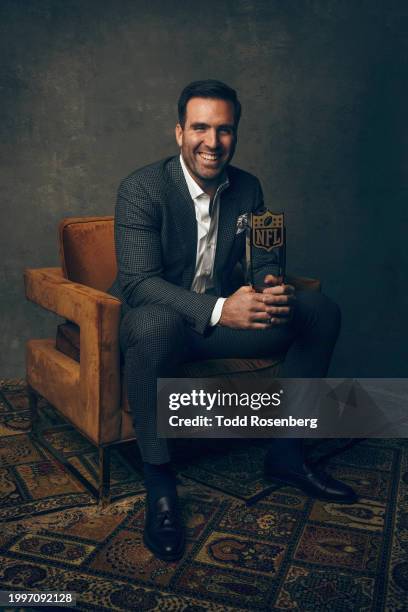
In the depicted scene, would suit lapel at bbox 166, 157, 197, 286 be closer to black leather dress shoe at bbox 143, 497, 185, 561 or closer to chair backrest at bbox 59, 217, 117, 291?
chair backrest at bbox 59, 217, 117, 291

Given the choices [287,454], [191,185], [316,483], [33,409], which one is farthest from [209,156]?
[33,409]

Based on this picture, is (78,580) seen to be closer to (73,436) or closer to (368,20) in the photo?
(73,436)

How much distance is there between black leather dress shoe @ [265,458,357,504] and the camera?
7.03 ft

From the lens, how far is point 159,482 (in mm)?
1920

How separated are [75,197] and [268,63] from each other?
1.17m

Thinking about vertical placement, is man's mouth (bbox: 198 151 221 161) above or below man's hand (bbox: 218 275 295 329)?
above

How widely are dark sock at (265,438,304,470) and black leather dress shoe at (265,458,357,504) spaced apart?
0.01 m

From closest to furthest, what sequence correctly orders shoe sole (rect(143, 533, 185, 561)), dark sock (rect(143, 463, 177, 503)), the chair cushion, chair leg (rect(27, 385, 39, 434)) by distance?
shoe sole (rect(143, 533, 185, 561)), dark sock (rect(143, 463, 177, 503)), the chair cushion, chair leg (rect(27, 385, 39, 434))

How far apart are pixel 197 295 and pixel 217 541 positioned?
0.73 metres

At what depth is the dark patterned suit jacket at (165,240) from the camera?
6.79 feet

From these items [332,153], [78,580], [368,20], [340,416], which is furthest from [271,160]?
[78,580]

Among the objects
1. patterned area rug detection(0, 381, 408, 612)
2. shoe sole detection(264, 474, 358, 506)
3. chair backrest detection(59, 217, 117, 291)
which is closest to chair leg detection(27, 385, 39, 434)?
patterned area rug detection(0, 381, 408, 612)

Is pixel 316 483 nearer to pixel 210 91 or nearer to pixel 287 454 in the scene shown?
pixel 287 454

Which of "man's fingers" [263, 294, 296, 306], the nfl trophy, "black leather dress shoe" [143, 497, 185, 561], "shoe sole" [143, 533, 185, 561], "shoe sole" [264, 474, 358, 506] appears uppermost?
the nfl trophy
